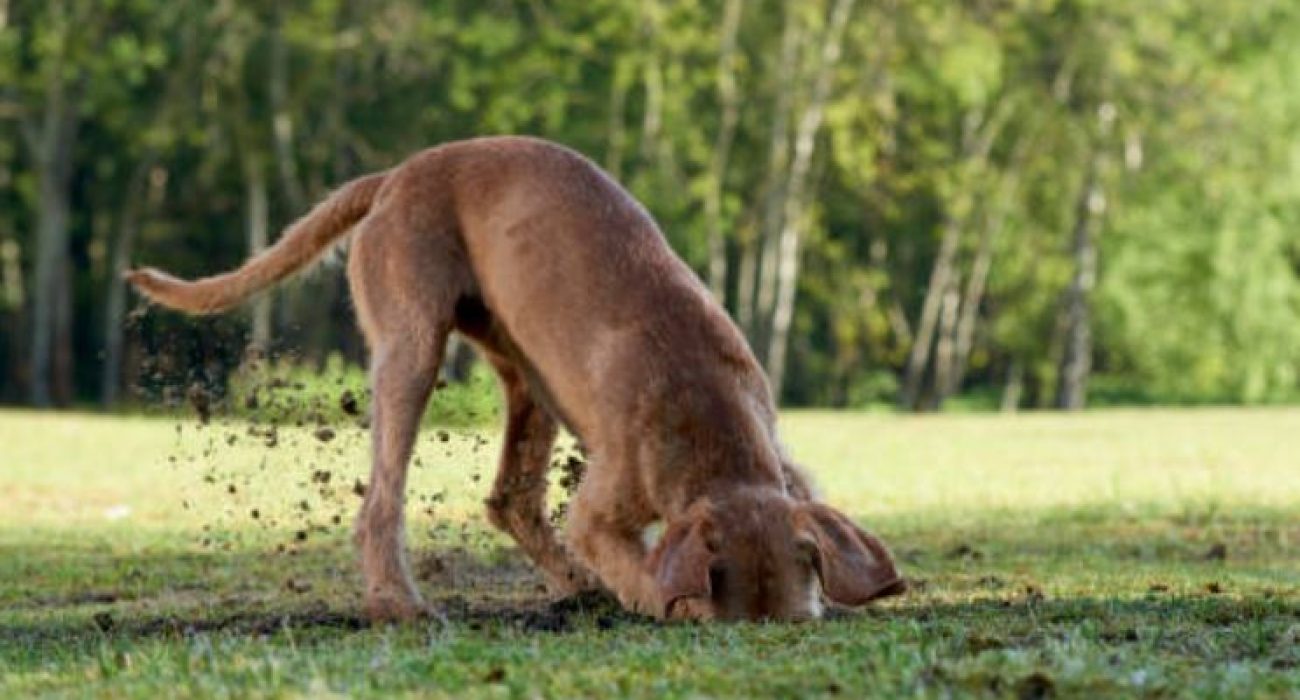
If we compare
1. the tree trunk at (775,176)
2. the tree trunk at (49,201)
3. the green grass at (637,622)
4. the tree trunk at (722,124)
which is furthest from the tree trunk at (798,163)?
the green grass at (637,622)

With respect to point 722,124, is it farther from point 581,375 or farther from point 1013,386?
point 581,375

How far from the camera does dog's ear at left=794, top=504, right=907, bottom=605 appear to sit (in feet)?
25.2

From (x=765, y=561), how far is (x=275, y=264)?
3.15 m

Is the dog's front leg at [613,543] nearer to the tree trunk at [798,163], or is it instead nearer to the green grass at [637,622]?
the green grass at [637,622]

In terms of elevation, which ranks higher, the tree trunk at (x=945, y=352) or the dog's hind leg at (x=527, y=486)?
the dog's hind leg at (x=527, y=486)

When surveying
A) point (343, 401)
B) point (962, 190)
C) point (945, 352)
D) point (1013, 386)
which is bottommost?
point (1013, 386)

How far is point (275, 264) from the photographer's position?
10055 millimetres

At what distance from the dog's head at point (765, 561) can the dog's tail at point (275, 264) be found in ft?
8.84

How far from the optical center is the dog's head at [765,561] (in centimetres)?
768

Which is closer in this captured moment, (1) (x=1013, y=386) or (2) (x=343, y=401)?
(2) (x=343, y=401)

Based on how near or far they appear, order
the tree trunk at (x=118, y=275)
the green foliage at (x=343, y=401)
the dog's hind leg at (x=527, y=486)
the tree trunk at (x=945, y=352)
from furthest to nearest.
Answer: the tree trunk at (x=945, y=352)
the tree trunk at (x=118, y=275)
the green foliage at (x=343, y=401)
the dog's hind leg at (x=527, y=486)

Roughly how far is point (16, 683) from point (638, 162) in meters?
41.8

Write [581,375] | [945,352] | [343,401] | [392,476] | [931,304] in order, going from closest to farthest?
[581,375]
[392,476]
[343,401]
[931,304]
[945,352]

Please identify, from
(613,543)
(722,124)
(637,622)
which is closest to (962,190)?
(722,124)
